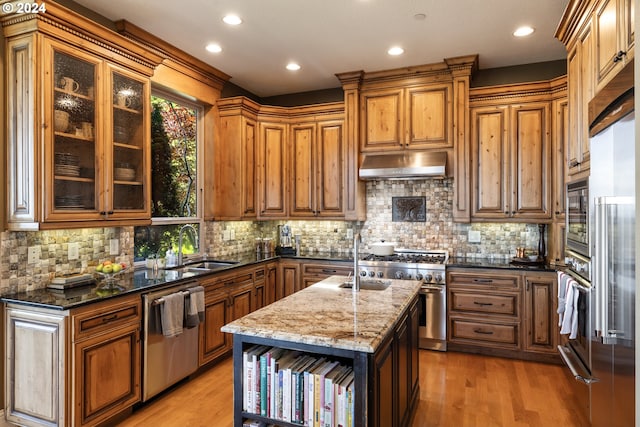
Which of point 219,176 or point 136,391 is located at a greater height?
point 219,176

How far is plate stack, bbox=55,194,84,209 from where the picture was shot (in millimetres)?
2654

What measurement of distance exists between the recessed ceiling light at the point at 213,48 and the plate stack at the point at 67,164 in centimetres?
172

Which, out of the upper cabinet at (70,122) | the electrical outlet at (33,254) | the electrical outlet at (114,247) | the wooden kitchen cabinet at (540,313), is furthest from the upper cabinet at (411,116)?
the electrical outlet at (33,254)

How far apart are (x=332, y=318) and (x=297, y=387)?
37 centimetres

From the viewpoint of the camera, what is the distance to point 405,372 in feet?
8.15

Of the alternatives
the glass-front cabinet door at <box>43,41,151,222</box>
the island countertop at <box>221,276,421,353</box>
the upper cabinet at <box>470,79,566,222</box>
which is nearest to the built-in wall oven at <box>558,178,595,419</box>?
the island countertop at <box>221,276,421,353</box>

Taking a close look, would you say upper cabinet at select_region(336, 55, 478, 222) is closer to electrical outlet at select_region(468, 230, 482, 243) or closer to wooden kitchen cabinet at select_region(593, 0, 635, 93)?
electrical outlet at select_region(468, 230, 482, 243)

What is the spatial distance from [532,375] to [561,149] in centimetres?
220

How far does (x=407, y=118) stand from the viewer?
14.8ft

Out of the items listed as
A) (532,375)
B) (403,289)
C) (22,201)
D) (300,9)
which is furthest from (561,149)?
(22,201)

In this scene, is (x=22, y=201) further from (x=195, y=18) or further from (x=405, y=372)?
(x=405, y=372)

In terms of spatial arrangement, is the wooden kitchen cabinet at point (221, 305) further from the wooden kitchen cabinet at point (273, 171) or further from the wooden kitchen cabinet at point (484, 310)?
the wooden kitchen cabinet at point (484, 310)

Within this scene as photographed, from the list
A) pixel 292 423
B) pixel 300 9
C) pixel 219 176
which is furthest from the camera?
pixel 219 176

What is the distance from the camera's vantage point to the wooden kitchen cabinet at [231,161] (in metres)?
4.64
